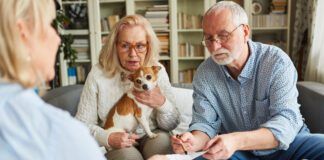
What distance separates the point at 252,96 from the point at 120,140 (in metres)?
0.59

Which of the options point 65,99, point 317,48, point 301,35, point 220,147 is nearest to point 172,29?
point 301,35

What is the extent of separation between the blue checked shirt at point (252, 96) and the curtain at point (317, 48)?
1.22 m

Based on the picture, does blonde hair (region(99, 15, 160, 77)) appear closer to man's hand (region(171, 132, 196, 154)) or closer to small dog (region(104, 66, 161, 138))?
small dog (region(104, 66, 161, 138))

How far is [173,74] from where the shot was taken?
11.8 feet

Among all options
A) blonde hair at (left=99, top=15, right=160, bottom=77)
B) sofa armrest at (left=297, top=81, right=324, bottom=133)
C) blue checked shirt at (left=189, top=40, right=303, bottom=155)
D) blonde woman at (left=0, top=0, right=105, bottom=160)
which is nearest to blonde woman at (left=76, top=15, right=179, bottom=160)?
blonde hair at (left=99, top=15, right=160, bottom=77)

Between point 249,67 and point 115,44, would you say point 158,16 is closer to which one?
point 115,44

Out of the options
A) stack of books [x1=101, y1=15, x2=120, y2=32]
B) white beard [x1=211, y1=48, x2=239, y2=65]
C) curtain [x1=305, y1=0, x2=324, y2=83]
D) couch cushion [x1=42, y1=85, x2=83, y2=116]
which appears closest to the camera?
white beard [x1=211, y1=48, x2=239, y2=65]

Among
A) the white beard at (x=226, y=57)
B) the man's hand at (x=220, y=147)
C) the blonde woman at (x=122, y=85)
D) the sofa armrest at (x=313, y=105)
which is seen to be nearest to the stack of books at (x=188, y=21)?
the sofa armrest at (x=313, y=105)

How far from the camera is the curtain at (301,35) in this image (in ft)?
9.97

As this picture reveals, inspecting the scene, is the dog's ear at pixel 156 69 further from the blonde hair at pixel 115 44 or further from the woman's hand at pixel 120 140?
the woman's hand at pixel 120 140

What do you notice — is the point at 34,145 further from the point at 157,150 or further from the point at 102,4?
the point at 102,4

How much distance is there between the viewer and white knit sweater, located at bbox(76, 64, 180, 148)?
60.7 inches

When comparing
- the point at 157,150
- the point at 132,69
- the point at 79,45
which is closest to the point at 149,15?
Result: the point at 79,45

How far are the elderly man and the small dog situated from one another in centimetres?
22
